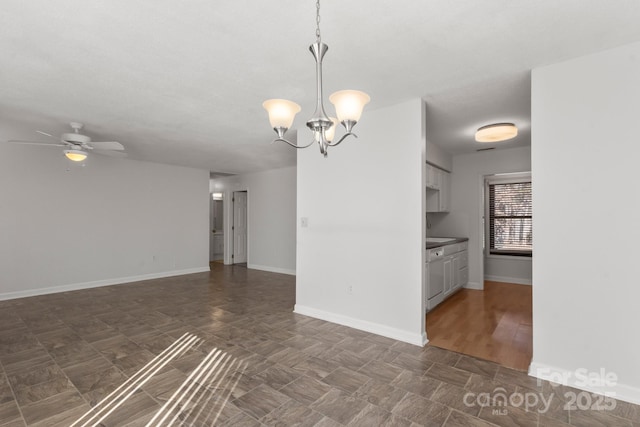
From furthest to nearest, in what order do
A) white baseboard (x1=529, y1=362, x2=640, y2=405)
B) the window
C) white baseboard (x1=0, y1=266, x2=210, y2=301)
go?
the window → white baseboard (x1=0, y1=266, x2=210, y2=301) → white baseboard (x1=529, y1=362, x2=640, y2=405)

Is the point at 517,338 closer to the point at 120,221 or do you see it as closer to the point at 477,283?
the point at 477,283

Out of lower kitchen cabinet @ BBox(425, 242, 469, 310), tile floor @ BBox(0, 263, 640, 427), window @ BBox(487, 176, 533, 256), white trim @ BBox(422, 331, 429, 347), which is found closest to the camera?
tile floor @ BBox(0, 263, 640, 427)

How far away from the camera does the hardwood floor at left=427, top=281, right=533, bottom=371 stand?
9.72ft

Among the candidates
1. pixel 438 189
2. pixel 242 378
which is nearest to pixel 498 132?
pixel 438 189

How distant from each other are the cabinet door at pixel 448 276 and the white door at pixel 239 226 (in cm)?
583

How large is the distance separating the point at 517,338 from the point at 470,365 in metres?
1.02

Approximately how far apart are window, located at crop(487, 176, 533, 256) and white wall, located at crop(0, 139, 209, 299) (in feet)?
21.7

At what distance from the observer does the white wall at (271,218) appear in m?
7.25

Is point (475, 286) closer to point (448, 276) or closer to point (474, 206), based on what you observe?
point (448, 276)

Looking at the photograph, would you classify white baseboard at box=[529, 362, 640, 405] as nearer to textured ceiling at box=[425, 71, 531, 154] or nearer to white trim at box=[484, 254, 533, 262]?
textured ceiling at box=[425, 71, 531, 154]

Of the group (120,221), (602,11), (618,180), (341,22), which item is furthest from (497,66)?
(120,221)

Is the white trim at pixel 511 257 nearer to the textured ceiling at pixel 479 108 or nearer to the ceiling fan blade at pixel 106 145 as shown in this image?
the textured ceiling at pixel 479 108

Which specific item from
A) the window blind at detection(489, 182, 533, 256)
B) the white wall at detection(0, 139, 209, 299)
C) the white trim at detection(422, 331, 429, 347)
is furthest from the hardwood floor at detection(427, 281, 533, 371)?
the white wall at detection(0, 139, 209, 299)

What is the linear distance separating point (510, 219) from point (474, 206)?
1300 mm
